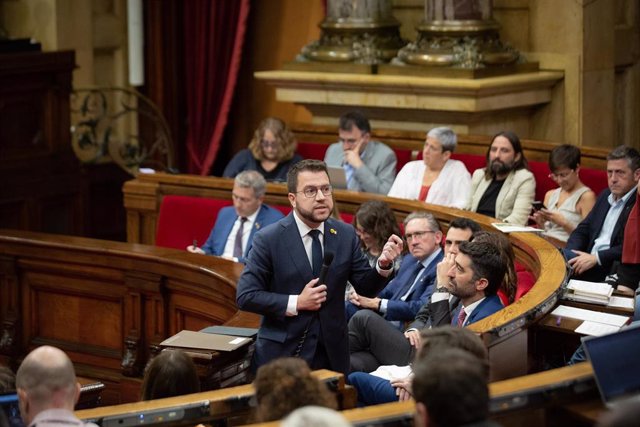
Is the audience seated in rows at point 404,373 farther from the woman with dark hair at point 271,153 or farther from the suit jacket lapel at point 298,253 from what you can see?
the woman with dark hair at point 271,153

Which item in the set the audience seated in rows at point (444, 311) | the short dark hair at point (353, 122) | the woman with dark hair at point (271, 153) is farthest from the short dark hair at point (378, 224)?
the woman with dark hair at point (271, 153)

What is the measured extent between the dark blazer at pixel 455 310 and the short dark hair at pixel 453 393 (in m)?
1.77

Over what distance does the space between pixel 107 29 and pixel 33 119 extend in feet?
4.61

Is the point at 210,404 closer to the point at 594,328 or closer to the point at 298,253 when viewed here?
the point at 298,253

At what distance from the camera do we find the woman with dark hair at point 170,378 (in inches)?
149

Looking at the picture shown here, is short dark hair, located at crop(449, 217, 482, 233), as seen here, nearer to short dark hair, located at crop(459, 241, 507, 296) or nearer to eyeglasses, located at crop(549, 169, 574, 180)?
short dark hair, located at crop(459, 241, 507, 296)

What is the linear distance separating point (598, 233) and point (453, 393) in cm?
365

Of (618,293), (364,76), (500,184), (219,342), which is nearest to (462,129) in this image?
(364,76)

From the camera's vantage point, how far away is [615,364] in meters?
3.23

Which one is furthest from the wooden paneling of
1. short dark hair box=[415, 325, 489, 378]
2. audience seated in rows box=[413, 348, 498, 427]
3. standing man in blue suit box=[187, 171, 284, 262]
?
audience seated in rows box=[413, 348, 498, 427]

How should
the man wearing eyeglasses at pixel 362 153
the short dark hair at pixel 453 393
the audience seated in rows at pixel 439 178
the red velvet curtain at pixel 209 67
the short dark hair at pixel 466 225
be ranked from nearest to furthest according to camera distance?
the short dark hair at pixel 453 393, the short dark hair at pixel 466 225, the audience seated in rows at pixel 439 178, the man wearing eyeglasses at pixel 362 153, the red velvet curtain at pixel 209 67

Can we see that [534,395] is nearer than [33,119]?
Yes

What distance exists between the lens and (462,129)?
27.0ft

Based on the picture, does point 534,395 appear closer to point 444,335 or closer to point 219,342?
point 444,335
